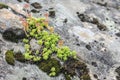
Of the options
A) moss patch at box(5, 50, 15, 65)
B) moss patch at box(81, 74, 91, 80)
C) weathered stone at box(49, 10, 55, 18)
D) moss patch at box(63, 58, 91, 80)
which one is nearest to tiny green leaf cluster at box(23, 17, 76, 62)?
moss patch at box(63, 58, 91, 80)

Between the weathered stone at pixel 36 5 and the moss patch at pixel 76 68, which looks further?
the weathered stone at pixel 36 5

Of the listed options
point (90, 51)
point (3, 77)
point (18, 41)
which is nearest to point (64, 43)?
point (90, 51)

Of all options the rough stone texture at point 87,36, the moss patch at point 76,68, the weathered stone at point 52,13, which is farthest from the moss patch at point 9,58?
the weathered stone at point 52,13

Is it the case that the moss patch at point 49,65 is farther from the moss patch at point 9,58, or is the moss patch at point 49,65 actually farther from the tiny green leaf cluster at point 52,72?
the moss patch at point 9,58

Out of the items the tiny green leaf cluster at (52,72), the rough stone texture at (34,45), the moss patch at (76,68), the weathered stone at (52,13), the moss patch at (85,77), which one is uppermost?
the weathered stone at (52,13)

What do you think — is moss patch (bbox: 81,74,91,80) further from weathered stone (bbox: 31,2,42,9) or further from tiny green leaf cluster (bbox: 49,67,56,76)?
weathered stone (bbox: 31,2,42,9)

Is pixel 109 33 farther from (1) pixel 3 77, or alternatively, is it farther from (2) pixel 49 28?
(1) pixel 3 77
